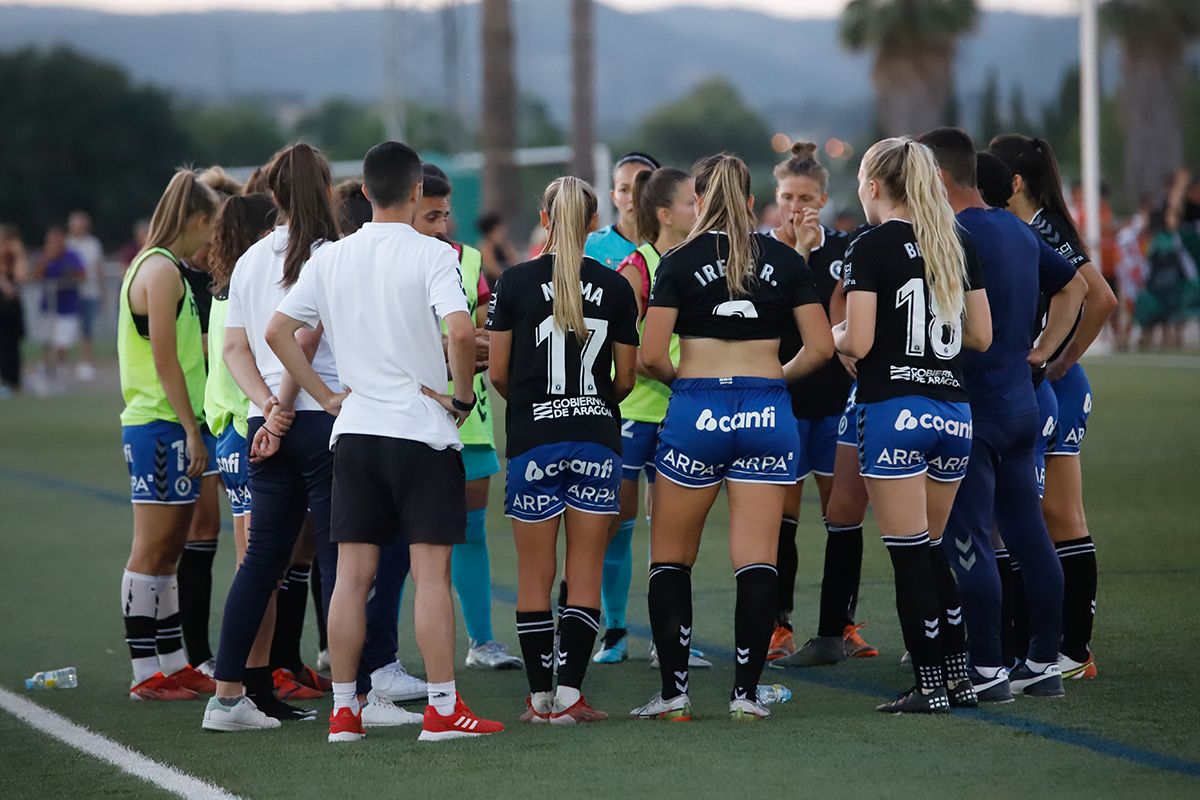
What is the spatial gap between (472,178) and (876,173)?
2709 cm

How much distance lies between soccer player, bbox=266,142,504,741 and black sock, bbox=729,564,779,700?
104 cm

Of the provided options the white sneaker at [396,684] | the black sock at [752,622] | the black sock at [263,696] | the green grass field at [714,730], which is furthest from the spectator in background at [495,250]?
the black sock at [752,622]

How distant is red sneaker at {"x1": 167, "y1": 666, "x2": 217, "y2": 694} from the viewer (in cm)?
671

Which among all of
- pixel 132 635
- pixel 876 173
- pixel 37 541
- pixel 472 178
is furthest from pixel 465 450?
pixel 472 178

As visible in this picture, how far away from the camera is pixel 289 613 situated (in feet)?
21.7

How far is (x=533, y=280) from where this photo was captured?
579 centimetres

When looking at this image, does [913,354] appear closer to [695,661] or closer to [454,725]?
[695,661]

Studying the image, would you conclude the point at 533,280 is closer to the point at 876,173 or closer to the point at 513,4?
the point at 876,173

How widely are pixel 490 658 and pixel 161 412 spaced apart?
5.73ft

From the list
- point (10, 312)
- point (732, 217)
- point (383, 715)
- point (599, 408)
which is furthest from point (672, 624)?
point (10, 312)

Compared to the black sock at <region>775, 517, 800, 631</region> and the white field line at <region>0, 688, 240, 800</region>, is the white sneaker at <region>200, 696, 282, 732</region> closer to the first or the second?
the white field line at <region>0, 688, 240, 800</region>

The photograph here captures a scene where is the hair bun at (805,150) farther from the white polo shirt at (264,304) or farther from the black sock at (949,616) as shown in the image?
the white polo shirt at (264,304)

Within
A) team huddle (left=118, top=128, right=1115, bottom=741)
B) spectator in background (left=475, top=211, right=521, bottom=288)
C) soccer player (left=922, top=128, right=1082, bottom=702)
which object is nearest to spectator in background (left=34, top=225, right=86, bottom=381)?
spectator in background (left=475, top=211, right=521, bottom=288)

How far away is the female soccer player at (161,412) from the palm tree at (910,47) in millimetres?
29835
